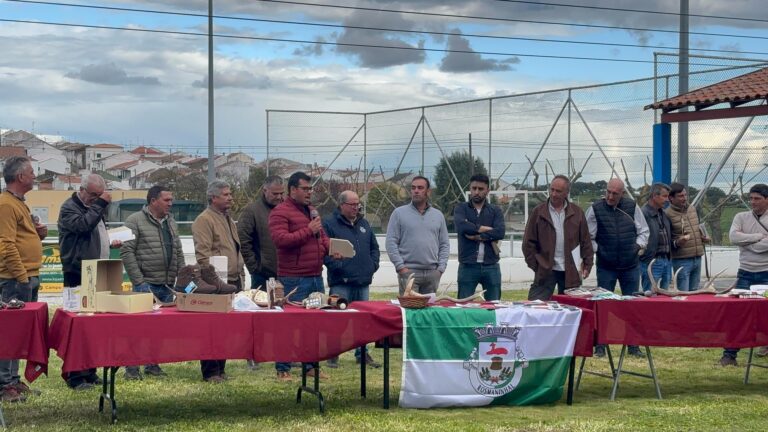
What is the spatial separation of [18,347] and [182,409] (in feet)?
4.43

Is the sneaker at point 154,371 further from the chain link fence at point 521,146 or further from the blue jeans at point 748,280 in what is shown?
the chain link fence at point 521,146

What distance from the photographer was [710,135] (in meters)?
16.9

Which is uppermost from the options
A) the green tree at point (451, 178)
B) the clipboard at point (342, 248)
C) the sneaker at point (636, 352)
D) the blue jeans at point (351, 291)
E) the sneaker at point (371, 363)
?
the green tree at point (451, 178)

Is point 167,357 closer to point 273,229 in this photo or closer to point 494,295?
point 273,229

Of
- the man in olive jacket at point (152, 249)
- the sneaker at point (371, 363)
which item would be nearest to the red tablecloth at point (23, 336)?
the man in olive jacket at point (152, 249)

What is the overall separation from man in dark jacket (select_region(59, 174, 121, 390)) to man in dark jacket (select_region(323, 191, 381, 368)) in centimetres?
200

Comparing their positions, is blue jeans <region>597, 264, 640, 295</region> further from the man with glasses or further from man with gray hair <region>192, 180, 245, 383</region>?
man with gray hair <region>192, 180, 245, 383</region>

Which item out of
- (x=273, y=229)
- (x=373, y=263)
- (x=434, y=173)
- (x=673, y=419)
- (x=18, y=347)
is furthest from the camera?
(x=434, y=173)

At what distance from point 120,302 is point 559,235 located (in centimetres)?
419

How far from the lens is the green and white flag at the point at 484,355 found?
24.4ft

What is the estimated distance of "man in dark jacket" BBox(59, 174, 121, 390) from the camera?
8305mm

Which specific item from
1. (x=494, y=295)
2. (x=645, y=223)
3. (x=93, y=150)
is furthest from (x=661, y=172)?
(x=93, y=150)

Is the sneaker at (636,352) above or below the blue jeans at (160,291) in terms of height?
below

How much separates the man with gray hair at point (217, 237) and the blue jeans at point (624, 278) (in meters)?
3.54
